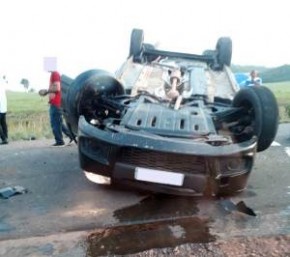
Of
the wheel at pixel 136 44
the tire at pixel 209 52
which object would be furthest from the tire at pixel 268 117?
the tire at pixel 209 52

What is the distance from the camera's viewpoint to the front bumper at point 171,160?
159 inches

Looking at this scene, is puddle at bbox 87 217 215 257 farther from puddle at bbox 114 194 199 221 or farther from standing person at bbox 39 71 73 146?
standing person at bbox 39 71 73 146

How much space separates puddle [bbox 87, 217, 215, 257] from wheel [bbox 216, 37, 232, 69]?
416cm

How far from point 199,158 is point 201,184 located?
0.80 ft

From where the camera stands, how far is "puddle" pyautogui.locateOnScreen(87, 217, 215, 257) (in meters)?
3.51

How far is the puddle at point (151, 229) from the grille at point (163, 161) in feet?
1.40

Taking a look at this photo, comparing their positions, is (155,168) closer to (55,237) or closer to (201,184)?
(201,184)

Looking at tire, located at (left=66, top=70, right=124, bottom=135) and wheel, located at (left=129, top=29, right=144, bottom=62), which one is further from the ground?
wheel, located at (left=129, top=29, right=144, bottom=62)

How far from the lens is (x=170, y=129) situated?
4410 mm

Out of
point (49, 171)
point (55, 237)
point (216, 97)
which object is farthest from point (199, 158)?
point (49, 171)

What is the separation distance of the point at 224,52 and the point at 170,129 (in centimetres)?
383

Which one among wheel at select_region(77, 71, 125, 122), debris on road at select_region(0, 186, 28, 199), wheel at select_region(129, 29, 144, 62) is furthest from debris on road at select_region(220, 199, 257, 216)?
wheel at select_region(129, 29, 144, 62)

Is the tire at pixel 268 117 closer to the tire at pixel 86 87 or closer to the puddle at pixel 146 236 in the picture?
the puddle at pixel 146 236

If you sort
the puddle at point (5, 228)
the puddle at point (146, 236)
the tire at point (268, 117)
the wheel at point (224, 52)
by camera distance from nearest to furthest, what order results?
the puddle at point (146, 236) → the puddle at point (5, 228) → the tire at point (268, 117) → the wheel at point (224, 52)
